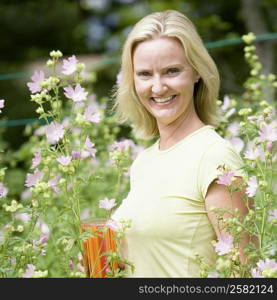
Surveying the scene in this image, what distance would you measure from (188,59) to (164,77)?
9 cm

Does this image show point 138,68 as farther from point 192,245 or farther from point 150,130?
point 192,245

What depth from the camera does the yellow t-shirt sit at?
196 cm

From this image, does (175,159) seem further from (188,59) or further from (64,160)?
(64,160)

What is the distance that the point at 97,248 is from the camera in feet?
6.48

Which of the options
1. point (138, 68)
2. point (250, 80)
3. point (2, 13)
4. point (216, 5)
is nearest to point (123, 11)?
point (2, 13)

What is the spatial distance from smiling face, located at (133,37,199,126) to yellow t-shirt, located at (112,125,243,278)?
110 millimetres

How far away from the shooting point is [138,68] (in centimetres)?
212

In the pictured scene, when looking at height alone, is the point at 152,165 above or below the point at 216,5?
below

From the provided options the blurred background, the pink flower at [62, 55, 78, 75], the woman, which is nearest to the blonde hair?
the woman

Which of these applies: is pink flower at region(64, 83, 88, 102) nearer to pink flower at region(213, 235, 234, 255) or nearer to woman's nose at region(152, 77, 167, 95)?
woman's nose at region(152, 77, 167, 95)

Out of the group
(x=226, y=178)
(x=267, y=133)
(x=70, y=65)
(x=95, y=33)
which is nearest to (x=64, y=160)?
(x=70, y=65)

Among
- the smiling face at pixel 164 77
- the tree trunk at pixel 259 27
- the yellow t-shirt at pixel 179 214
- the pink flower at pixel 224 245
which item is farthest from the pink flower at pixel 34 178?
the tree trunk at pixel 259 27

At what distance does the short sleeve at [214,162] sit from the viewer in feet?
6.30
